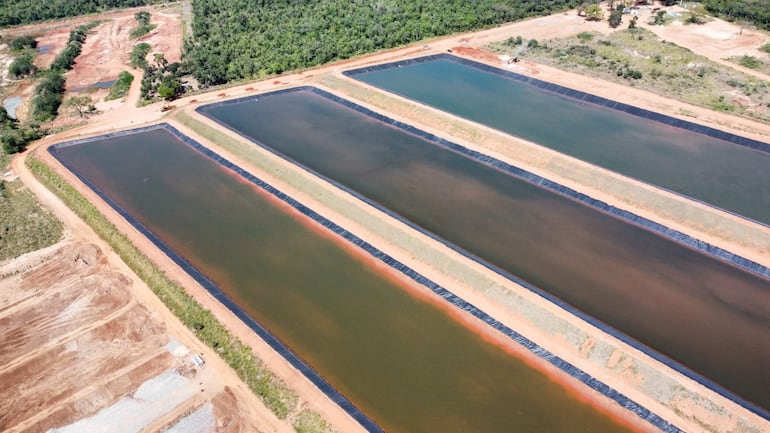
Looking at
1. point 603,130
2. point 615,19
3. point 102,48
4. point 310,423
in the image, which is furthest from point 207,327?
point 615,19

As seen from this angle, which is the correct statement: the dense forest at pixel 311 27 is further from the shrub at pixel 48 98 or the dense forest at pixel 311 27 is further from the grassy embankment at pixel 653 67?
the shrub at pixel 48 98

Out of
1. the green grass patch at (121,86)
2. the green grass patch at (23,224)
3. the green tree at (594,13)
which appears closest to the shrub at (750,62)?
the green tree at (594,13)

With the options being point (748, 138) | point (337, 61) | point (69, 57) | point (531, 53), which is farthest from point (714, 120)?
point (69, 57)

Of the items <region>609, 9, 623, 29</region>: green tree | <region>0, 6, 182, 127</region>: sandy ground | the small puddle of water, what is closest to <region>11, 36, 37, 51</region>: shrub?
<region>0, 6, 182, 127</region>: sandy ground

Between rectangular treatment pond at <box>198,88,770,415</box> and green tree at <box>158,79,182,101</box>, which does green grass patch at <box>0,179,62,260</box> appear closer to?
rectangular treatment pond at <box>198,88,770,415</box>

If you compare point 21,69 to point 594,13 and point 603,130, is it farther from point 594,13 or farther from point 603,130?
point 594,13
